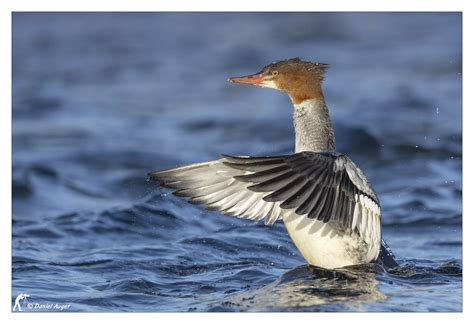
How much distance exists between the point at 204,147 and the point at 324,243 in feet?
20.4

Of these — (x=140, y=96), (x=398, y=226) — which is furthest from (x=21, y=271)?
(x=140, y=96)

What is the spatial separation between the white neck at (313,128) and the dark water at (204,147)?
976 millimetres

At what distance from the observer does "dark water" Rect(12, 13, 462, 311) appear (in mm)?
7145

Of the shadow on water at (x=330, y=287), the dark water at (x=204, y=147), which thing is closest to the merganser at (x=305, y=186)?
the shadow on water at (x=330, y=287)

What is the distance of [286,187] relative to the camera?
6.06 m

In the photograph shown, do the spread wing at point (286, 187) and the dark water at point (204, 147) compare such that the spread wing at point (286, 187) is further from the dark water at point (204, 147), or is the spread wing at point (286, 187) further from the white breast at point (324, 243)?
the dark water at point (204, 147)

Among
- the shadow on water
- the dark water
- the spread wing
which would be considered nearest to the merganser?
the spread wing

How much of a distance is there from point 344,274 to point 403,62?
36.5 feet

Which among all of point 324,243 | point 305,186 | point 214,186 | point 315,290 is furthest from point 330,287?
point 214,186

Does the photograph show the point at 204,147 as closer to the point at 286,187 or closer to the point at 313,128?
the point at 313,128

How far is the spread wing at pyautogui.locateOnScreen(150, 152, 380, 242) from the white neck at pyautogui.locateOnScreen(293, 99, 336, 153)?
0.52m

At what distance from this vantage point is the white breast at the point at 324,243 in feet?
22.6

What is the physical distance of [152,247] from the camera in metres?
8.73

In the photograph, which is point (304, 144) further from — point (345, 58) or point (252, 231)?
point (345, 58)
